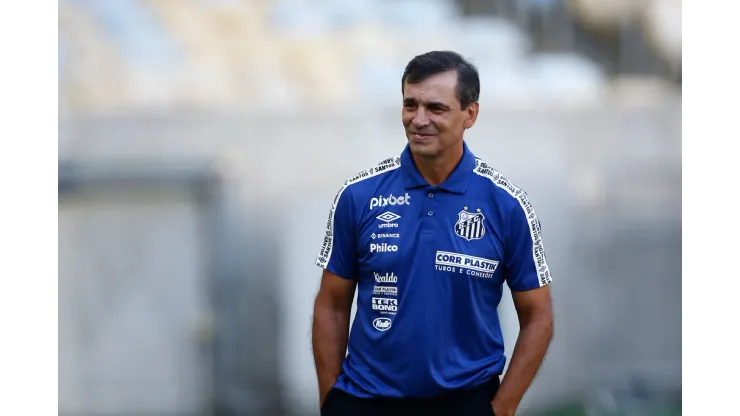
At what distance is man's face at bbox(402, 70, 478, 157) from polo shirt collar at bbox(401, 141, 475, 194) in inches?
3.6

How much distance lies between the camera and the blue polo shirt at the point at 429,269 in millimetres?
2184

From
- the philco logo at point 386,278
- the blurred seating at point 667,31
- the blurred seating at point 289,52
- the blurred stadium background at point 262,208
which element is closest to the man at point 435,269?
the philco logo at point 386,278

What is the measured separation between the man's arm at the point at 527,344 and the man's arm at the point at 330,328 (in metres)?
0.37

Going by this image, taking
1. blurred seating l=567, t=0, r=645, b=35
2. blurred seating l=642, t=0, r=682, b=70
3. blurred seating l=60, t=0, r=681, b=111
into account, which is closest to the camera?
blurred seating l=60, t=0, r=681, b=111

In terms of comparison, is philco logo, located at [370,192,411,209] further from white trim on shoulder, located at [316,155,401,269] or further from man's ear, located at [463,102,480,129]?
man's ear, located at [463,102,480,129]

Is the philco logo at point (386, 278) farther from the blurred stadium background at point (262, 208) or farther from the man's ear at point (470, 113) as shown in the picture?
the blurred stadium background at point (262, 208)

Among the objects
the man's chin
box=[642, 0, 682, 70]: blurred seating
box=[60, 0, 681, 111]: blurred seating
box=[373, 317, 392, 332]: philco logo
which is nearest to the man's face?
the man's chin

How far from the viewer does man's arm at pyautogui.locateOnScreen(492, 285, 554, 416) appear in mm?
2246

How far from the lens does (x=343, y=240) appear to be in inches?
90.0

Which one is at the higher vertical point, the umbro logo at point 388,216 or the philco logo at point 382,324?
the umbro logo at point 388,216

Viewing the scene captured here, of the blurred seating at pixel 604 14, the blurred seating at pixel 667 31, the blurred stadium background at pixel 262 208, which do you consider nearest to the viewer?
the blurred stadium background at pixel 262 208

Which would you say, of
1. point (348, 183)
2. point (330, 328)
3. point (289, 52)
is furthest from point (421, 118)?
point (289, 52)

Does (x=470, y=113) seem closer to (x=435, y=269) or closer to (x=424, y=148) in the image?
(x=424, y=148)

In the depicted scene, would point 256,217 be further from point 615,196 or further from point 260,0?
point 615,196
